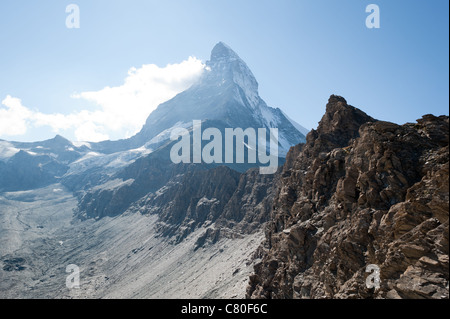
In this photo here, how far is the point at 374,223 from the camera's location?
25328 mm

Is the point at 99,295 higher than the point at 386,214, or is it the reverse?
the point at 386,214

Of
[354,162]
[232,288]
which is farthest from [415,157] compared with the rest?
[232,288]

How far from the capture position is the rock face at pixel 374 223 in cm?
1878

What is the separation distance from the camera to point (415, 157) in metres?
26.0

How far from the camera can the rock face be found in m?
18.8

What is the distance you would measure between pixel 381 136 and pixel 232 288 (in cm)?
5160

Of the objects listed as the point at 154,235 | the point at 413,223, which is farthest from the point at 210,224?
the point at 413,223
